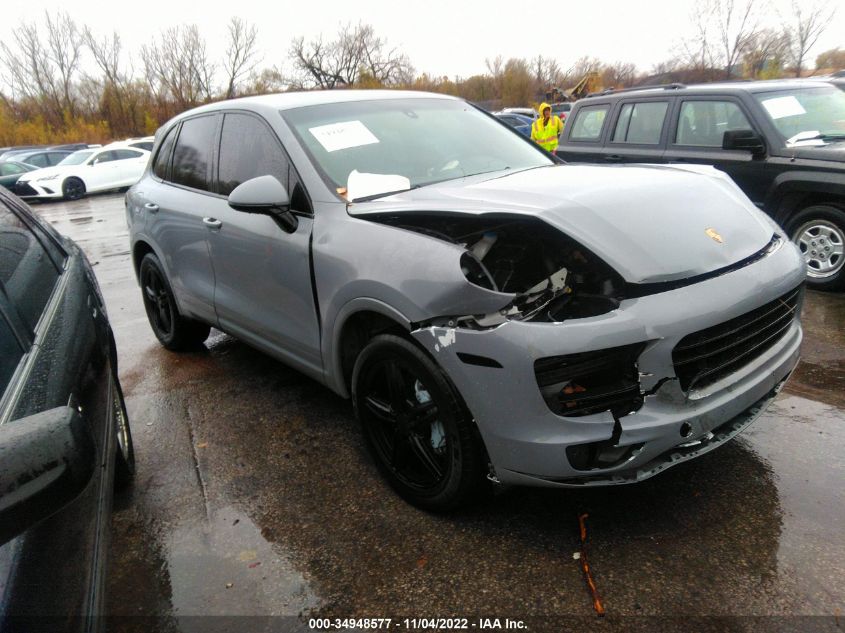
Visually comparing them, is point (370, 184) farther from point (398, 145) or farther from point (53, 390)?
point (53, 390)

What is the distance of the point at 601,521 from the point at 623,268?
1052 millimetres

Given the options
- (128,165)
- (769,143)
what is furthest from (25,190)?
(769,143)

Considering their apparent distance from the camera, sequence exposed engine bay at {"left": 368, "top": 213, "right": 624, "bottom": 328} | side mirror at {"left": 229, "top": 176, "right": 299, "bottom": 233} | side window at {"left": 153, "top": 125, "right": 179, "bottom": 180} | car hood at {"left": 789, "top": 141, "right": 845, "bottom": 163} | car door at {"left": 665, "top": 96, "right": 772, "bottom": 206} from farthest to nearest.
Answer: car door at {"left": 665, "top": 96, "right": 772, "bottom": 206}
car hood at {"left": 789, "top": 141, "right": 845, "bottom": 163}
side window at {"left": 153, "top": 125, "right": 179, "bottom": 180}
side mirror at {"left": 229, "top": 176, "right": 299, "bottom": 233}
exposed engine bay at {"left": 368, "top": 213, "right": 624, "bottom": 328}

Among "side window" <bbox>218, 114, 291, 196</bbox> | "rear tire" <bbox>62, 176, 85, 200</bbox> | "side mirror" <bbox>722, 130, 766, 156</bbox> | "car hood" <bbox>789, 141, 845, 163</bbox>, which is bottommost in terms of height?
"rear tire" <bbox>62, 176, 85, 200</bbox>

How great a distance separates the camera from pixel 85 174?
60.7 ft

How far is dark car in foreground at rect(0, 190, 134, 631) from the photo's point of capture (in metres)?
1.11

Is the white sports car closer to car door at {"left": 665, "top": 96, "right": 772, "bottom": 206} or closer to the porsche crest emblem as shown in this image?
car door at {"left": 665, "top": 96, "right": 772, "bottom": 206}

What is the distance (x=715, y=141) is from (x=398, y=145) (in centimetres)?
403

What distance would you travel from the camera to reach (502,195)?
8.61ft

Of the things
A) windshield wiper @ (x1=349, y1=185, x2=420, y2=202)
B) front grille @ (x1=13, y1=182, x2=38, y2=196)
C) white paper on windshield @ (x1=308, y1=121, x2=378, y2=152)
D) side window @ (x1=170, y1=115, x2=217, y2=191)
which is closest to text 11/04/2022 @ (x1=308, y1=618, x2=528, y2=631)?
windshield wiper @ (x1=349, y1=185, x2=420, y2=202)

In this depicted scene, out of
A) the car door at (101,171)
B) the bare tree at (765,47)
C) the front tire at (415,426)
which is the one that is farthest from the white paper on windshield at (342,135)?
the bare tree at (765,47)

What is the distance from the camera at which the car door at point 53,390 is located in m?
1.27

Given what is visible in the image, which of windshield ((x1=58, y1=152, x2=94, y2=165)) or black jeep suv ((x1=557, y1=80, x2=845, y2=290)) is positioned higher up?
black jeep suv ((x1=557, y1=80, x2=845, y2=290))

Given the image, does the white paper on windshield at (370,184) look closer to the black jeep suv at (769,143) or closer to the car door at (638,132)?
the black jeep suv at (769,143)
